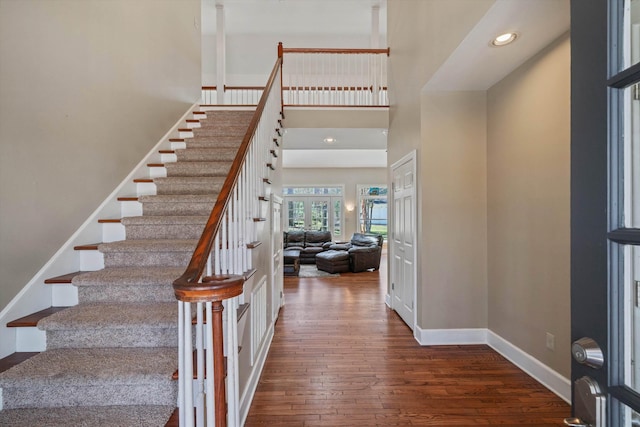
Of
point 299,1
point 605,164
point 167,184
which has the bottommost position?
point 605,164

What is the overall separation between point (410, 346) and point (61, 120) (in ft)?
11.9

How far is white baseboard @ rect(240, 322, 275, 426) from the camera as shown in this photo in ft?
6.81

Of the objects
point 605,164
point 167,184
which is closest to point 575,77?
point 605,164

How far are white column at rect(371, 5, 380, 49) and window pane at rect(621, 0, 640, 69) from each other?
20.8ft

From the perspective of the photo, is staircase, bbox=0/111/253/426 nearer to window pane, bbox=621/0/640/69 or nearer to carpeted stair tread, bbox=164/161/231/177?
carpeted stair tread, bbox=164/161/231/177

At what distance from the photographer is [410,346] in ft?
10.5

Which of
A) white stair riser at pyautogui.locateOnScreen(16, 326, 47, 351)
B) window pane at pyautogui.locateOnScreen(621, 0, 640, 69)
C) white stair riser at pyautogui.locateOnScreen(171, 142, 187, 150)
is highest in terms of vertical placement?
white stair riser at pyautogui.locateOnScreen(171, 142, 187, 150)

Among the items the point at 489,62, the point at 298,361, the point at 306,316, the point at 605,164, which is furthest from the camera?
the point at 306,316

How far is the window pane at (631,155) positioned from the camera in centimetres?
63

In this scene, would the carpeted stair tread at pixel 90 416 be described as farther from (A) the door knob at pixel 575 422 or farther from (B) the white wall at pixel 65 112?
(A) the door knob at pixel 575 422

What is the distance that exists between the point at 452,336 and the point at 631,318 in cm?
291

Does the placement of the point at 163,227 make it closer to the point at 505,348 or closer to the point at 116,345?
the point at 116,345

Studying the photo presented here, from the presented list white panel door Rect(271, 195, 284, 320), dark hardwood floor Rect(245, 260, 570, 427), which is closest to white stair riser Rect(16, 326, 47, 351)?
dark hardwood floor Rect(245, 260, 570, 427)

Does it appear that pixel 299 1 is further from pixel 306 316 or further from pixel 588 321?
pixel 588 321
